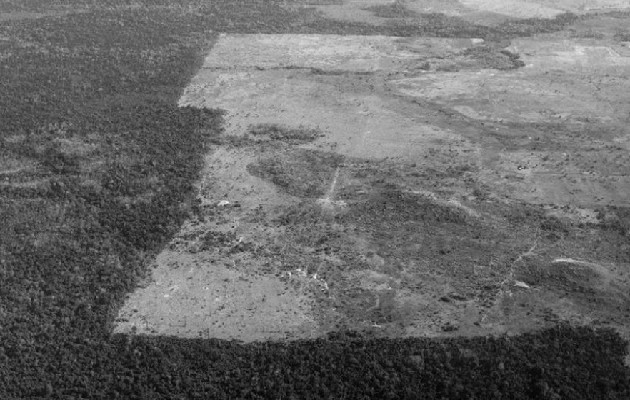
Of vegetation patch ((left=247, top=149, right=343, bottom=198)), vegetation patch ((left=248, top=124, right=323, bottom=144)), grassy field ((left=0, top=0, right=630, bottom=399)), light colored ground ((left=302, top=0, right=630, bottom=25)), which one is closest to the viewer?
grassy field ((left=0, top=0, right=630, bottom=399))

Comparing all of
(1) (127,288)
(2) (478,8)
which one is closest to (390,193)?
(1) (127,288)

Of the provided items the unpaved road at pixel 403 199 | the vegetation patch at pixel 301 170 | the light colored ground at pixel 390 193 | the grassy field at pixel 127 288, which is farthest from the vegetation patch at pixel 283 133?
the grassy field at pixel 127 288

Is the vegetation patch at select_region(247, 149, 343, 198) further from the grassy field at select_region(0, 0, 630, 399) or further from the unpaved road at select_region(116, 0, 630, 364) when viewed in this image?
the grassy field at select_region(0, 0, 630, 399)

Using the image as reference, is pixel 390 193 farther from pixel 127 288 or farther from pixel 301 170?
pixel 127 288

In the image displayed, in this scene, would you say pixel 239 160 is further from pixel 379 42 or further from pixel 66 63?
pixel 379 42

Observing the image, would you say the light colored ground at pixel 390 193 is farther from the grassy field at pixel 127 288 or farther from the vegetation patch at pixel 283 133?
the grassy field at pixel 127 288

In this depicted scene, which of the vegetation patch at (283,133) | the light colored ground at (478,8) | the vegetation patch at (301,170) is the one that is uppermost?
the vegetation patch at (301,170)

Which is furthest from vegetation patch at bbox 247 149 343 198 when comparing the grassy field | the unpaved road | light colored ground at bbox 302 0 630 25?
light colored ground at bbox 302 0 630 25
